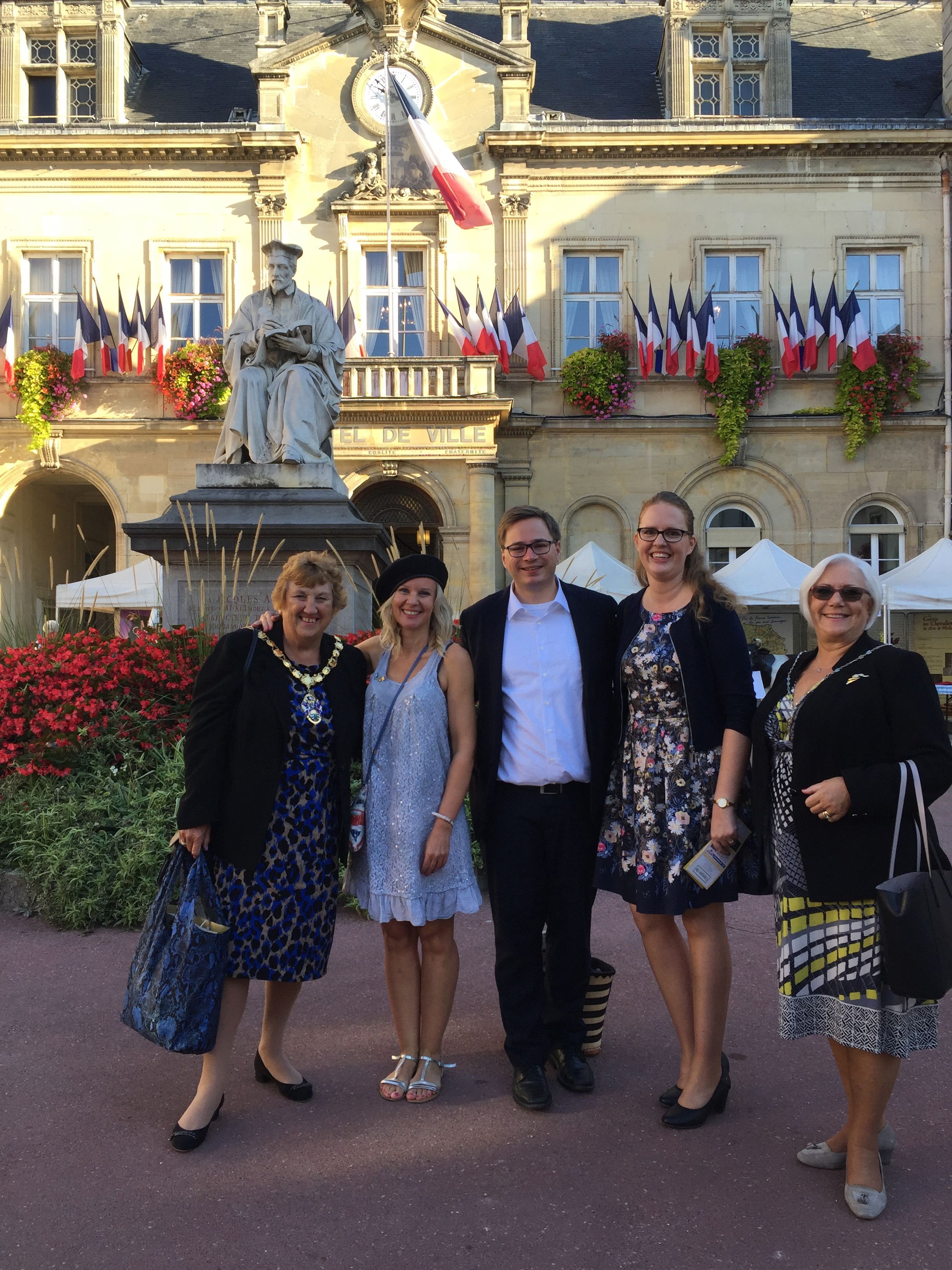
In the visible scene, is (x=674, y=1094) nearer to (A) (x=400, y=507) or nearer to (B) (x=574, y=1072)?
(B) (x=574, y=1072)

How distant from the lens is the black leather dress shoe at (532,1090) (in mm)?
3283

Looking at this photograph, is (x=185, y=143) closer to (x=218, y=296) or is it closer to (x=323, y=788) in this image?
(x=218, y=296)

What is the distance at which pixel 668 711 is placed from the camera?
329cm

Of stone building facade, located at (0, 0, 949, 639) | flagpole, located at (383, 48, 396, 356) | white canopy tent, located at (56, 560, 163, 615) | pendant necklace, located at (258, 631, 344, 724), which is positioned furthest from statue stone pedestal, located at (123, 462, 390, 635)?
stone building facade, located at (0, 0, 949, 639)

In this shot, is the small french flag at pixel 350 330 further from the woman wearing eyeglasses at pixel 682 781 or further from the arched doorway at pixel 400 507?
the woman wearing eyeglasses at pixel 682 781

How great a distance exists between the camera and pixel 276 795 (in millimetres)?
3229

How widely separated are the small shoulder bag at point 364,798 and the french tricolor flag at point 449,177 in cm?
1448

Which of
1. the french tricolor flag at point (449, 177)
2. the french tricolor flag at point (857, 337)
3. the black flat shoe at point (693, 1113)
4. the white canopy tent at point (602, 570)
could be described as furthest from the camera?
the french tricolor flag at point (857, 337)

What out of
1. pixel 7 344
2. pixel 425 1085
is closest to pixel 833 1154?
pixel 425 1085

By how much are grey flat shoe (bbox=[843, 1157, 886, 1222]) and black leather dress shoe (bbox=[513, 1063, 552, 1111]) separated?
93cm

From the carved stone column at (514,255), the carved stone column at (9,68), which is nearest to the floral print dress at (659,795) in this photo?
the carved stone column at (514,255)

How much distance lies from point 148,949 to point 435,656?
4.02 feet

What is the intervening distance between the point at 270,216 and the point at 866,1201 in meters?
18.7

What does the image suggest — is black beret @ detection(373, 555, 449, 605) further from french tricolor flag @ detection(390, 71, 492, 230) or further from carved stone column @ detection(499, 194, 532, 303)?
carved stone column @ detection(499, 194, 532, 303)
